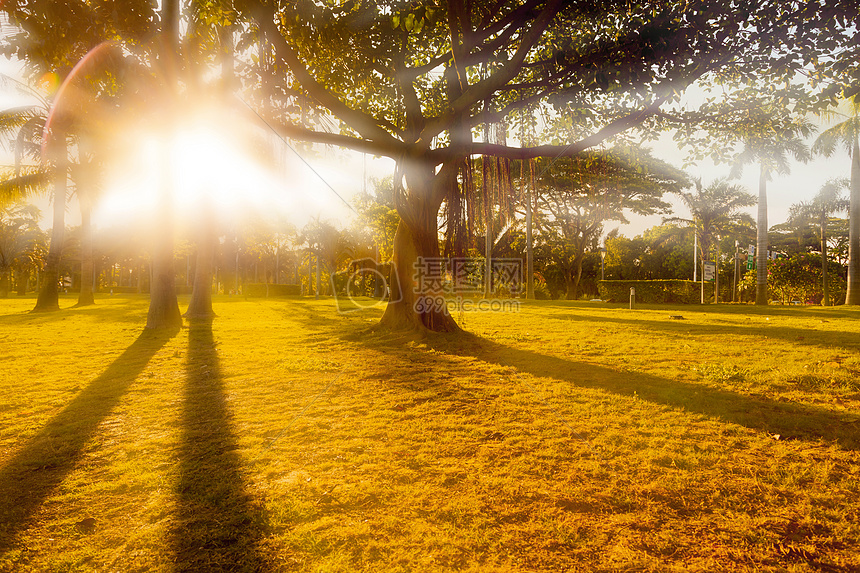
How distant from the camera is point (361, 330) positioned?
38.1ft

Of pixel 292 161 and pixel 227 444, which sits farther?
pixel 292 161

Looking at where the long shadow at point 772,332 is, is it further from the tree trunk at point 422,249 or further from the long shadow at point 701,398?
the tree trunk at point 422,249

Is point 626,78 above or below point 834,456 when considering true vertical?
above

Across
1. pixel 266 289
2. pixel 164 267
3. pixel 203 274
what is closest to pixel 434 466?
pixel 164 267

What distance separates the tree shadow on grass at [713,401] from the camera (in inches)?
153

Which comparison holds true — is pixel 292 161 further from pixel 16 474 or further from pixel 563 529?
pixel 563 529

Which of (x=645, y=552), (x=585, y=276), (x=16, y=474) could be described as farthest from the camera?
(x=585, y=276)

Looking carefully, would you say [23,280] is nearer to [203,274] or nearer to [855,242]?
[203,274]

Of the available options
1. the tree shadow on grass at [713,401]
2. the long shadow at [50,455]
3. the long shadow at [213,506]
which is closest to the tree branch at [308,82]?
the tree shadow on grass at [713,401]

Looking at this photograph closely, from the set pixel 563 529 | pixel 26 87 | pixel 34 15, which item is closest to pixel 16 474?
pixel 563 529

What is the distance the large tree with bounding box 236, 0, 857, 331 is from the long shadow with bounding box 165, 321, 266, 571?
22.2 feet

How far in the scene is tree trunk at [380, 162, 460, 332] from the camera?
398 inches

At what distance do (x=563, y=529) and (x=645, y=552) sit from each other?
1.37ft

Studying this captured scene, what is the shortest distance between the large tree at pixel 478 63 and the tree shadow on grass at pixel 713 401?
397 centimetres
